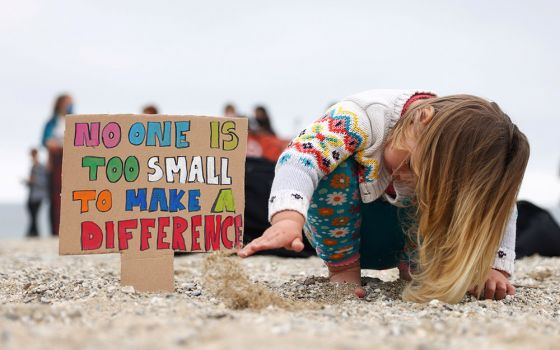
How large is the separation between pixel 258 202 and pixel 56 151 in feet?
15.1

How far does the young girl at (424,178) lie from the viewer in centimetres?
223

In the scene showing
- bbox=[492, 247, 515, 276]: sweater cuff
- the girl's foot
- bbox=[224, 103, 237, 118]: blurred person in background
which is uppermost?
bbox=[224, 103, 237, 118]: blurred person in background

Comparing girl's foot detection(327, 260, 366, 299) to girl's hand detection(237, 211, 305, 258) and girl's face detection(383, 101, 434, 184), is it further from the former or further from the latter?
girl's hand detection(237, 211, 305, 258)

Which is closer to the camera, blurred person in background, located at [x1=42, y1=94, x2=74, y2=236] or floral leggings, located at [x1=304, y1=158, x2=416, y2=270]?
floral leggings, located at [x1=304, y1=158, x2=416, y2=270]

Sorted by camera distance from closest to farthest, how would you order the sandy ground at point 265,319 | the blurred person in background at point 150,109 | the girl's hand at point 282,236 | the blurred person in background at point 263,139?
the sandy ground at point 265,319 → the girl's hand at point 282,236 → the blurred person in background at point 150,109 → the blurred person in background at point 263,139

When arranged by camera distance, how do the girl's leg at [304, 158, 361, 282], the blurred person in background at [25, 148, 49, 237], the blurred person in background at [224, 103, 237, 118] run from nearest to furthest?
the girl's leg at [304, 158, 361, 282]
the blurred person in background at [224, 103, 237, 118]
the blurred person in background at [25, 148, 49, 237]

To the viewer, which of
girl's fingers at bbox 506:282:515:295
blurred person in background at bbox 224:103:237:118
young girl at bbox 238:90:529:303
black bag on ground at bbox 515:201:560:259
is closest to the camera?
young girl at bbox 238:90:529:303

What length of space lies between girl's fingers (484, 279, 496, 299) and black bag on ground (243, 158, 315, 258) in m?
1.90

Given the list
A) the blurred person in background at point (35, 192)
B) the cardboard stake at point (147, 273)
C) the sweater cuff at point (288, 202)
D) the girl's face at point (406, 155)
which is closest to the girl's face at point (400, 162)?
the girl's face at point (406, 155)

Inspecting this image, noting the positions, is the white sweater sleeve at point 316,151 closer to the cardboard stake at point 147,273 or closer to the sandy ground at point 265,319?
the sandy ground at point 265,319

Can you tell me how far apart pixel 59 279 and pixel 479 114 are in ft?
5.96

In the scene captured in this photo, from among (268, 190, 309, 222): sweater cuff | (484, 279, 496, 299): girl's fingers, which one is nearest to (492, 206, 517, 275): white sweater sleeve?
(484, 279, 496, 299): girl's fingers

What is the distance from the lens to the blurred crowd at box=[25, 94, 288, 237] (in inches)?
277

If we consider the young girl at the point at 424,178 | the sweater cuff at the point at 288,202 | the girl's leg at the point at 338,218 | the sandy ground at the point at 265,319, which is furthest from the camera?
the girl's leg at the point at 338,218
